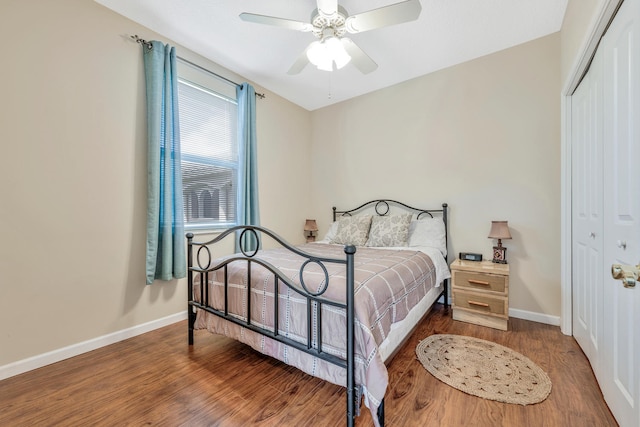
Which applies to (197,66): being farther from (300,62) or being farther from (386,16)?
(386,16)

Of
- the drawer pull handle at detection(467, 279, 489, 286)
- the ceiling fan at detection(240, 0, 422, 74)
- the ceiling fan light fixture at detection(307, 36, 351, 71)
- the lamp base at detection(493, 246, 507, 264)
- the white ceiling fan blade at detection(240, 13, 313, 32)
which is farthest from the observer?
the lamp base at detection(493, 246, 507, 264)

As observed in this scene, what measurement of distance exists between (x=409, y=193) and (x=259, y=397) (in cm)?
263

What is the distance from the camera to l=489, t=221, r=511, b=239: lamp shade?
2440 mm

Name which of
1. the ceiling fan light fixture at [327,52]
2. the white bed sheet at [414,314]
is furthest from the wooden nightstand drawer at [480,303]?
the ceiling fan light fixture at [327,52]

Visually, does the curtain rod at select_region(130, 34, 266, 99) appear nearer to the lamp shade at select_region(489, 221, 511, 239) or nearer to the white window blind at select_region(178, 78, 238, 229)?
the white window blind at select_region(178, 78, 238, 229)

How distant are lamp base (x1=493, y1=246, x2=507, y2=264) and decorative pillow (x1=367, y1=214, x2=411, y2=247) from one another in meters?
0.85

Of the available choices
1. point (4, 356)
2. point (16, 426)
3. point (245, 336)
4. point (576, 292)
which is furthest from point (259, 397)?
point (576, 292)

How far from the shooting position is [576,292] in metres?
2.07

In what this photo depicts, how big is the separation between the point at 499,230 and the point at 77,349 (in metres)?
3.66

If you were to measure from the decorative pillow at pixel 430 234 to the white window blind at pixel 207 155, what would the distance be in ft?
6.94

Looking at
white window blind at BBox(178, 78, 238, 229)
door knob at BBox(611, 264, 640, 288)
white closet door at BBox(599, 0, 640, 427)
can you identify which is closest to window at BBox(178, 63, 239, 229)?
white window blind at BBox(178, 78, 238, 229)

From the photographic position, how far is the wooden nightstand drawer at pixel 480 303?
7.54 feet

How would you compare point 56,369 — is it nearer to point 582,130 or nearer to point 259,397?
point 259,397

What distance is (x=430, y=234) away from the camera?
2846mm
